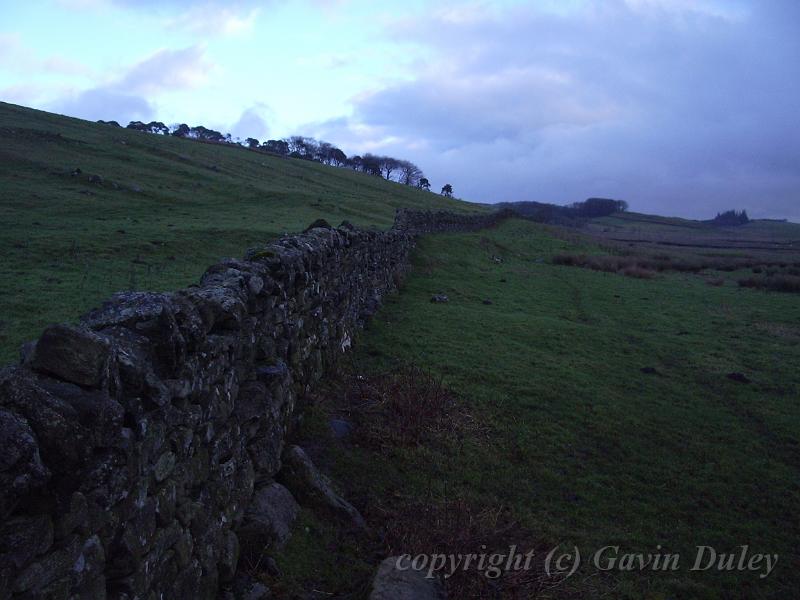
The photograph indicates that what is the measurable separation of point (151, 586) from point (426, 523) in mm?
3102

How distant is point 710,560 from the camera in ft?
21.8

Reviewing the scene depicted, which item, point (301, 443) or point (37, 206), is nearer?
point (301, 443)

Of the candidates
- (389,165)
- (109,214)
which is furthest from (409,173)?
(109,214)

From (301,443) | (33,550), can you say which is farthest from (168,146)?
(33,550)

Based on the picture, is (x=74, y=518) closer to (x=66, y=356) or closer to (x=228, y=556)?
(x=66, y=356)

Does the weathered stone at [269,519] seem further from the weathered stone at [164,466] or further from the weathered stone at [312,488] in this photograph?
the weathered stone at [164,466]

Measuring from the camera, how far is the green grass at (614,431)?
7.05 metres

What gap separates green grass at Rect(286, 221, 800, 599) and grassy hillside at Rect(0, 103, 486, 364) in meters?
5.57

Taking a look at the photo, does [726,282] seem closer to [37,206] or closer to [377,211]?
[377,211]

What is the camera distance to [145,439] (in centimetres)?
364

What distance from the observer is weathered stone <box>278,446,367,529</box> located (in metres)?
6.33

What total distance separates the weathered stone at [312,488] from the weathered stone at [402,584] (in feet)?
3.20

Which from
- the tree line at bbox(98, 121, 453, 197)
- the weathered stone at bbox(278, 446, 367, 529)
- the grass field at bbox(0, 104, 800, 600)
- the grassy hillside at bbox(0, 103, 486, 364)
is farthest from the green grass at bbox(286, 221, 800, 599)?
the tree line at bbox(98, 121, 453, 197)

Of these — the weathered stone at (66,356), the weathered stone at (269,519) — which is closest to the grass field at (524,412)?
the weathered stone at (269,519)
